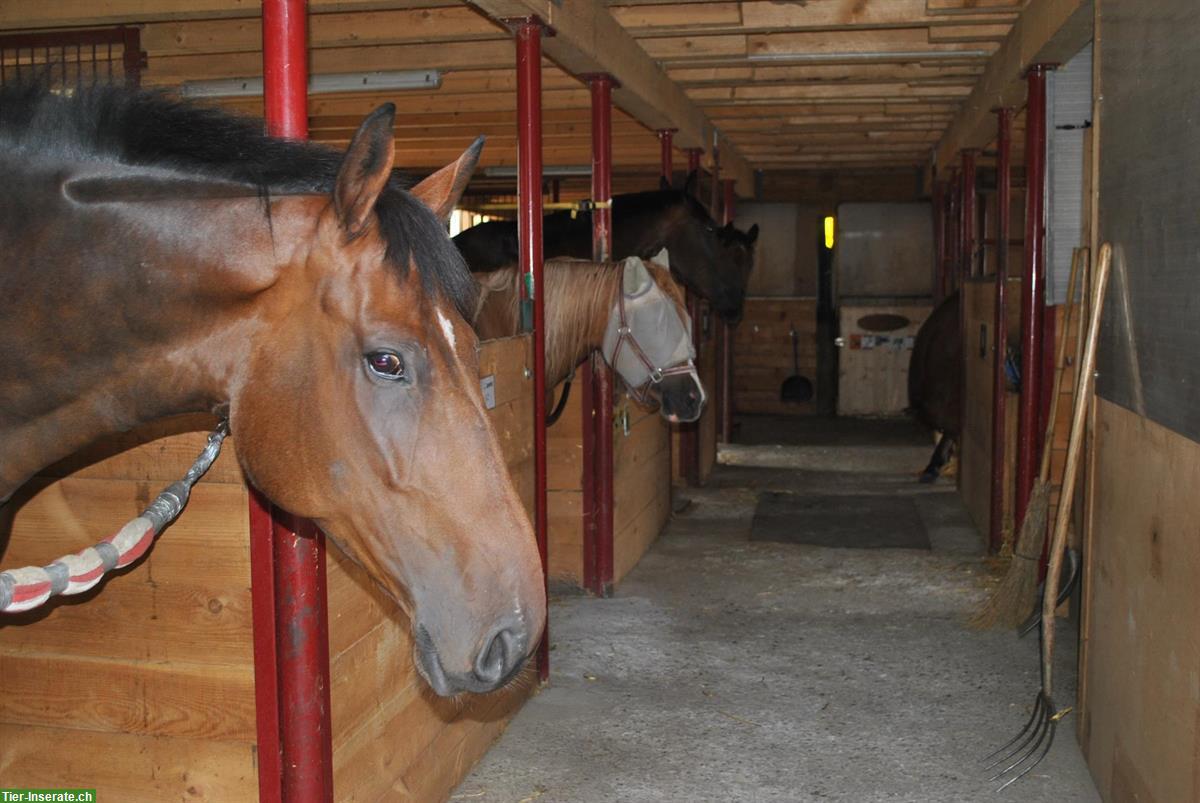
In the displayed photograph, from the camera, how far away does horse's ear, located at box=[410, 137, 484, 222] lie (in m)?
1.54

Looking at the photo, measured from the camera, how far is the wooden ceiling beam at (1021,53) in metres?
3.65

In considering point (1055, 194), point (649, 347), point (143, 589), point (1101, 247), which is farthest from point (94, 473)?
point (1055, 194)

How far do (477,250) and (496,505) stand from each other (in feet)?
16.2

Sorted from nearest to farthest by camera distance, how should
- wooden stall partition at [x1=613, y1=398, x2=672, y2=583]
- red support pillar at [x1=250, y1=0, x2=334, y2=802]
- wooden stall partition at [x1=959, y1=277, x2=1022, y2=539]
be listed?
red support pillar at [x1=250, y1=0, x2=334, y2=802] < wooden stall partition at [x1=613, y1=398, x2=672, y2=583] < wooden stall partition at [x1=959, y1=277, x2=1022, y2=539]

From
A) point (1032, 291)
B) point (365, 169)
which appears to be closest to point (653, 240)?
point (1032, 291)

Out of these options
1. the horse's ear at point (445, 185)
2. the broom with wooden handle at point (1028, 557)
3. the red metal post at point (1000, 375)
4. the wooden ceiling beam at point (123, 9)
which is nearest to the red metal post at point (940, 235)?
the red metal post at point (1000, 375)

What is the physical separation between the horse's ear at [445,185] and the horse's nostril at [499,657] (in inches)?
23.0

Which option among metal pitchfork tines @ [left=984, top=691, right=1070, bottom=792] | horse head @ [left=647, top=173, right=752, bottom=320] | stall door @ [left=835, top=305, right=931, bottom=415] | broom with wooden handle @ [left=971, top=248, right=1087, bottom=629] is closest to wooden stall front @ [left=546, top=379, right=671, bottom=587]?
horse head @ [left=647, top=173, right=752, bottom=320]

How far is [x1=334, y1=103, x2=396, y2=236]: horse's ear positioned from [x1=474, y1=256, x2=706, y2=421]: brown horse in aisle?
3.05 meters

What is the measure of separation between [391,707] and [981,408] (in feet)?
15.4

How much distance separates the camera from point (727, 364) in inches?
359

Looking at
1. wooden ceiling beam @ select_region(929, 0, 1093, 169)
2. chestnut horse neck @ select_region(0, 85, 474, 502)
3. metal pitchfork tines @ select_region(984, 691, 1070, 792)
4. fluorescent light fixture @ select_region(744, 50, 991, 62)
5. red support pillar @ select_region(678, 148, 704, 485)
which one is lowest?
metal pitchfork tines @ select_region(984, 691, 1070, 792)

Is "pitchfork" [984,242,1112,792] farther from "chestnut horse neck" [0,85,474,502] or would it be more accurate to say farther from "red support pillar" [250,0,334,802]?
"chestnut horse neck" [0,85,474,502]

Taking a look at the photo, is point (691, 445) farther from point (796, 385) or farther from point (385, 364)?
point (385, 364)
